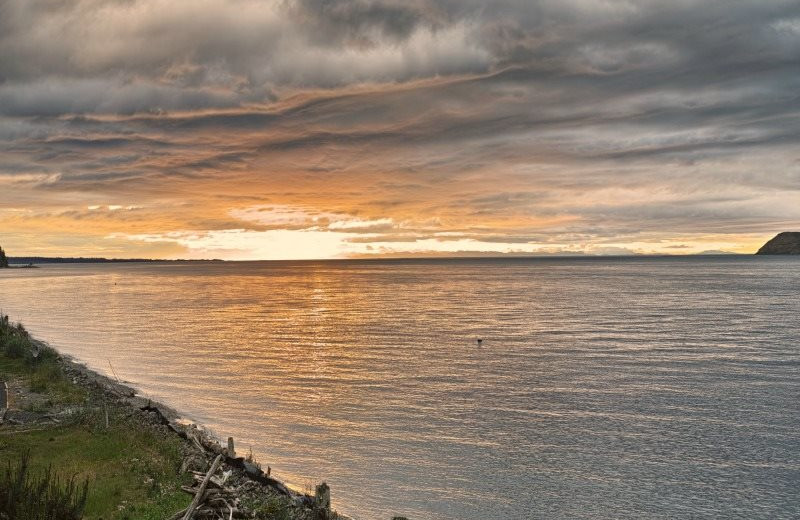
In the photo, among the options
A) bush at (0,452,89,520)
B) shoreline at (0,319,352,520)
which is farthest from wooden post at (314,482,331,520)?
bush at (0,452,89,520)

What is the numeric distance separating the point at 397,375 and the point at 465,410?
43.9 feet

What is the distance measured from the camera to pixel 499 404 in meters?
43.4

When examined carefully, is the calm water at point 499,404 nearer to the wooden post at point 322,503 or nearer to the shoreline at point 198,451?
the shoreline at point 198,451

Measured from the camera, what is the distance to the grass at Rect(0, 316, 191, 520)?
68.3ft

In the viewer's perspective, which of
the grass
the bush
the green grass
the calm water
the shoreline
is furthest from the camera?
the calm water

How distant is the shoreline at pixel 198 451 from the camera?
20469 mm

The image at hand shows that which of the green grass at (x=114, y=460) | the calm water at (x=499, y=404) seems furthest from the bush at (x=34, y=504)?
the calm water at (x=499, y=404)

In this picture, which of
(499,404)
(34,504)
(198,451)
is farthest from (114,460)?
(499,404)

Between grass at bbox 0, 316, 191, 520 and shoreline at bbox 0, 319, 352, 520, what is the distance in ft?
1.35

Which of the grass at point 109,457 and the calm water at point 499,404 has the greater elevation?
the grass at point 109,457

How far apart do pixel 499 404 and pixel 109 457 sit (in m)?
26.6

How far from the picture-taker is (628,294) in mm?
151375

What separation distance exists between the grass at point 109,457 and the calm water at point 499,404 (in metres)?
6.37

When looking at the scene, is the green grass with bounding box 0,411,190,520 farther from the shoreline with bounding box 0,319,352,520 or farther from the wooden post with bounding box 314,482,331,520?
the wooden post with bounding box 314,482,331,520
